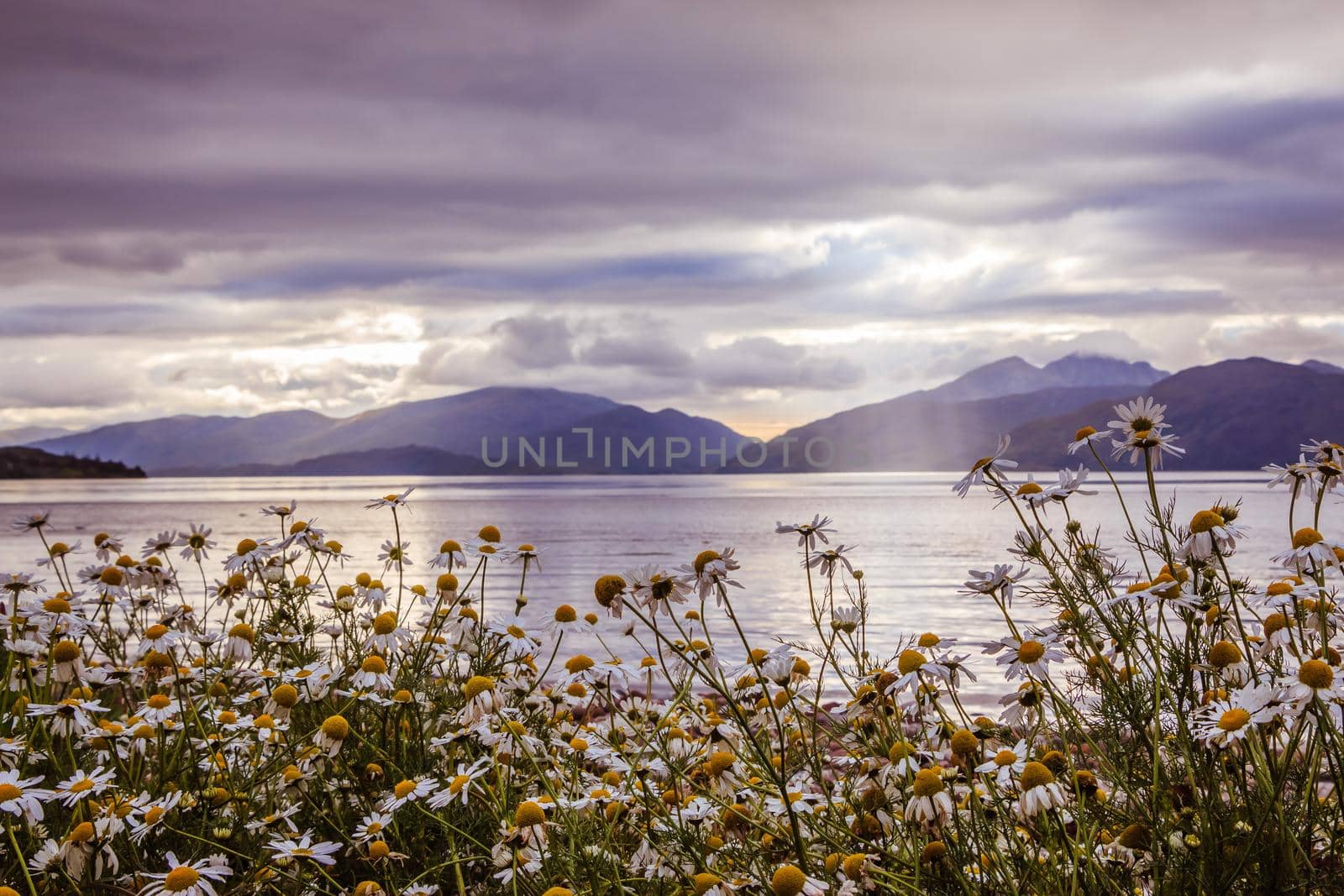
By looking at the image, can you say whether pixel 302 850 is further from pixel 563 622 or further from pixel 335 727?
pixel 563 622

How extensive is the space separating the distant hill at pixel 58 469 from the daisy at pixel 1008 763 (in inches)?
7380

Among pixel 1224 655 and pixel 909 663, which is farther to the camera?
pixel 909 663

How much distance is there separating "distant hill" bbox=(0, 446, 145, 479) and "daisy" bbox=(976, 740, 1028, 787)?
615ft

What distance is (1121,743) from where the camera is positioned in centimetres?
428

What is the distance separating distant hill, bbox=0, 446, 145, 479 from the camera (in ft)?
545

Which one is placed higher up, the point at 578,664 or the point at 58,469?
the point at 58,469

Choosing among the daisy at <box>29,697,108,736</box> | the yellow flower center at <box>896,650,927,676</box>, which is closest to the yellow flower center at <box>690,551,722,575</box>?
the yellow flower center at <box>896,650,927,676</box>

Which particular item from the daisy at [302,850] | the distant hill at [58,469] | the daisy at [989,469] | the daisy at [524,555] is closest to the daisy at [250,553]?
the daisy at [524,555]

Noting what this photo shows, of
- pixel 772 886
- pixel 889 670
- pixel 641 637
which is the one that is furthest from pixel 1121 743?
pixel 641 637

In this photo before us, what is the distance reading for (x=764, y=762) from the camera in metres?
2.76

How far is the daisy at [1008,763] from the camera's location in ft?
10.4

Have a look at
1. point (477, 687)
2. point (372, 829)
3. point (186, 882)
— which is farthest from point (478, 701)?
point (186, 882)

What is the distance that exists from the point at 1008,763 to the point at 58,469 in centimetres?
19703

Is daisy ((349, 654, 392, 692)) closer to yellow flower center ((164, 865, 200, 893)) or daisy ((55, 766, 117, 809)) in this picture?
daisy ((55, 766, 117, 809))
